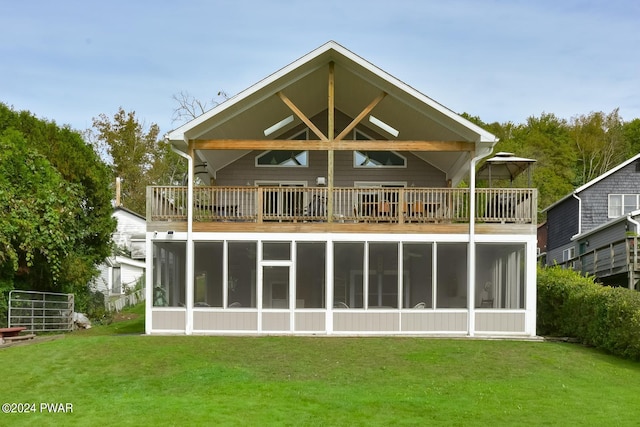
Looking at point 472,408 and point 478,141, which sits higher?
point 478,141

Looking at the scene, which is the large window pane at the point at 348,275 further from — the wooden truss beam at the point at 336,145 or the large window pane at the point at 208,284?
the large window pane at the point at 208,284

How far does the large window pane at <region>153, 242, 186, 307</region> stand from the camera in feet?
69.7

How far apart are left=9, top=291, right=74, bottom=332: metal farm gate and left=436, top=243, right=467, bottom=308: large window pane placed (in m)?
11.8

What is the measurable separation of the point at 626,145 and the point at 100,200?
44772 mm

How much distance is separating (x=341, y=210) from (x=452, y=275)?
335 cm

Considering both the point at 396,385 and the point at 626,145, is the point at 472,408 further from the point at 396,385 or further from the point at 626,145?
the point at 626,145

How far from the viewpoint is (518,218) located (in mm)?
21406

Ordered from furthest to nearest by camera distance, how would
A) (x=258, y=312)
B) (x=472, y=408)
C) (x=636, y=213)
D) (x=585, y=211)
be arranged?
(x=585, y=211)
(x=636, y=213)
(x=258, y=312)
(x=472, y=408)

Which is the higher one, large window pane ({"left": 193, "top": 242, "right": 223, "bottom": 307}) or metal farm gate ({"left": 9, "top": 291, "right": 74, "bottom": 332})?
large window pane ({"left": 193, "top": 242, "right": 223, "bottom": 307})

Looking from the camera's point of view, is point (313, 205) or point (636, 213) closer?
point (313, 205)

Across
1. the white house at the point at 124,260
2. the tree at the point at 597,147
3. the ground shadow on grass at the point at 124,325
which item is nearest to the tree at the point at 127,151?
the white house at the point at 124,260

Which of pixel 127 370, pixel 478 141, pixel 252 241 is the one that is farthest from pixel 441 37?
pixel 127 370

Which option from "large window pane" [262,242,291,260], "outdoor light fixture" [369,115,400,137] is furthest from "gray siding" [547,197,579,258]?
"large window pane" [262,242,291,260]

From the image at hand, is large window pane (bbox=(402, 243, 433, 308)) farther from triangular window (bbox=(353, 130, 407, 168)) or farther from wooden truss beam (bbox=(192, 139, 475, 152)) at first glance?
triangular window (bbox=(353, 130, 407, 168))
